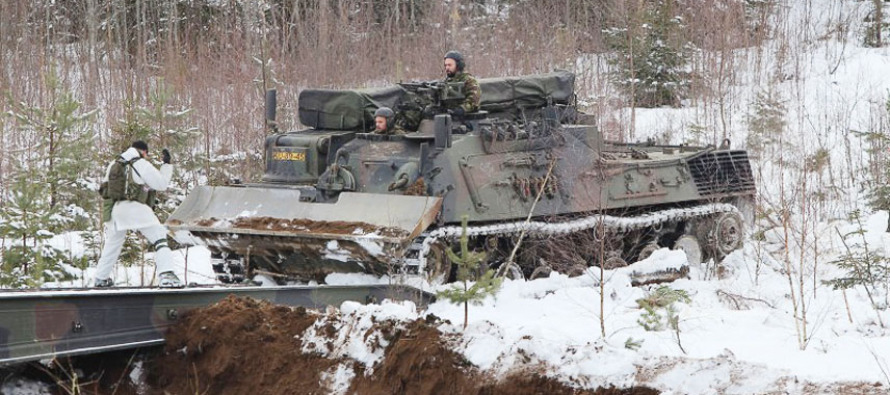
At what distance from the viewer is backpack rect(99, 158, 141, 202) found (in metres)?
10.3

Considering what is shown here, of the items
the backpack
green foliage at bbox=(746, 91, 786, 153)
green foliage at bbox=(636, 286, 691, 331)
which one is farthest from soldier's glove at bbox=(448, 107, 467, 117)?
green foliage at bbox=(746, 91, 786, 153)

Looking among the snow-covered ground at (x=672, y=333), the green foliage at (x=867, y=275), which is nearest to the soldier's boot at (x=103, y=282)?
the snow-covered ground at (x=672, y=333)

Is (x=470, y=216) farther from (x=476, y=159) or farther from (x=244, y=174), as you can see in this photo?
(x=244, y=174)

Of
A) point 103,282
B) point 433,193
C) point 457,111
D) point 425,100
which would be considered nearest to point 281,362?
point 103,282

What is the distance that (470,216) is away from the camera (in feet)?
38.3

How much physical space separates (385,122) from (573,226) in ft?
7.14

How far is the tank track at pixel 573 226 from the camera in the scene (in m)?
11.2

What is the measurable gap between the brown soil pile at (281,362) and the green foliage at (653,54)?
15.8 meters

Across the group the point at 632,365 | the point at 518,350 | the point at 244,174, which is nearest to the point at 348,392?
the point at 518,350

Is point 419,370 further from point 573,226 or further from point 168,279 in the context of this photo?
point 573,226

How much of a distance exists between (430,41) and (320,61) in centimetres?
345

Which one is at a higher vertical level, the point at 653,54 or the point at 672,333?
the point at 653,54

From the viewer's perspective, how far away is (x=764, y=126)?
2075cm

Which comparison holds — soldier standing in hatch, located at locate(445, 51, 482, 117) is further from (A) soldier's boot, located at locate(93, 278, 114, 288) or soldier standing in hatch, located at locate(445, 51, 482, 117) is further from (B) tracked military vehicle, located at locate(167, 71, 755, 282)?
(A) soldier's boot, located at locate(93, 278, 114, 288)
